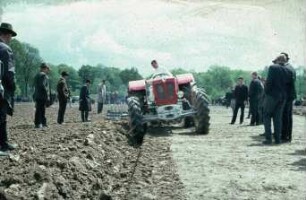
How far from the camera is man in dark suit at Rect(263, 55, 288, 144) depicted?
11.6m

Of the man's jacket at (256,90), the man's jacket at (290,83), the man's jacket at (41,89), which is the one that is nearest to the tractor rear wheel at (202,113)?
the man's jacket at (290,83)

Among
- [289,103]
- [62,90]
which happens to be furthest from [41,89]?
[289,103]

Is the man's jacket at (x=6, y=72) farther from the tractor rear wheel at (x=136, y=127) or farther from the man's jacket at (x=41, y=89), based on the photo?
the man's jacket at (x=41, y=89)

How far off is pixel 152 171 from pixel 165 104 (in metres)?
6.32

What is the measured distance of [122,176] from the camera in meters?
8.56

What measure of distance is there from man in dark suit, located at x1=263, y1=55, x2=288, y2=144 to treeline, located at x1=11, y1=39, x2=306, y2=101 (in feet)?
42.7

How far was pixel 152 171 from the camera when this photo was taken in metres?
8.43

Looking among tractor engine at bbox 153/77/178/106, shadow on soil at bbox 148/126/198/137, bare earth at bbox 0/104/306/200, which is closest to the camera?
bare earth at bbox 0/104/306/200

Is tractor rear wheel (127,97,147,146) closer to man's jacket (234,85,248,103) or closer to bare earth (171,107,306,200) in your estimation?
bare earth (171,107,306,200)

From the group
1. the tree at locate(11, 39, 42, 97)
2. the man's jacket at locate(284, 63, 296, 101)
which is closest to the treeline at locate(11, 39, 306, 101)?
the tree at locate(11, 39, 42, 97)

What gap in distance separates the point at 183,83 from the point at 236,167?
8.08m

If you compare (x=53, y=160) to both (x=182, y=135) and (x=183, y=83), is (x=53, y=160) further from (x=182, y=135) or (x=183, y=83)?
(x=183, y=83)

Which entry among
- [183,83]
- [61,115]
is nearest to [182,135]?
[183,83]

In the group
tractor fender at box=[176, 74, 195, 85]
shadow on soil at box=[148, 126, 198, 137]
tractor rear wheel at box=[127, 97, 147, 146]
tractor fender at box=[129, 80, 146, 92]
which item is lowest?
shadow on soil at box=[148, 126, 198, 137]
